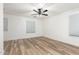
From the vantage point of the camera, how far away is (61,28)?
564 cm

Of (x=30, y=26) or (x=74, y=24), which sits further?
(x=30, y=26)

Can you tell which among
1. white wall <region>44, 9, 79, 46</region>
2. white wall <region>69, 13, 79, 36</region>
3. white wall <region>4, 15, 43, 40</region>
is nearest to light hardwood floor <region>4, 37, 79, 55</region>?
white wall <region>44, 9, 79, 46</region>

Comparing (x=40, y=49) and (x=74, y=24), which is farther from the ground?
(x=74, y=24)

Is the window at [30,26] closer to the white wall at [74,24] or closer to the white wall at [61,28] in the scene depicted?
the white wall at [61,28]

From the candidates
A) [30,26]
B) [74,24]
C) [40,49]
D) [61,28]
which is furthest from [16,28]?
[74,24]

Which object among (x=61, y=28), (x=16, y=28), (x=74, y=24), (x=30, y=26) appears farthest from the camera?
(x=30, y=26)

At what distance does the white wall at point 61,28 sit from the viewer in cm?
475

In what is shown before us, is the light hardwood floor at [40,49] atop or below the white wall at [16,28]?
below

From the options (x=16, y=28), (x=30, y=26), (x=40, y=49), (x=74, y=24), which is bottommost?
(x=40, y=49)

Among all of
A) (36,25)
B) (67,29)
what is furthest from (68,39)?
(36,25)

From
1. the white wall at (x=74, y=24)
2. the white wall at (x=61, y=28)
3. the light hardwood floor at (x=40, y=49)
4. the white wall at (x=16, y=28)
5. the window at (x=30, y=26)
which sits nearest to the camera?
the light hardwood floor at (x=40, y=49)

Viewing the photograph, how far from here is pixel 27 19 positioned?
7281 millimetres

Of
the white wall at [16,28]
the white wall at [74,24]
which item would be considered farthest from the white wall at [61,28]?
the white wall at [16,28]

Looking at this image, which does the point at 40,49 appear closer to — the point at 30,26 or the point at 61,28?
the point at 61,28
